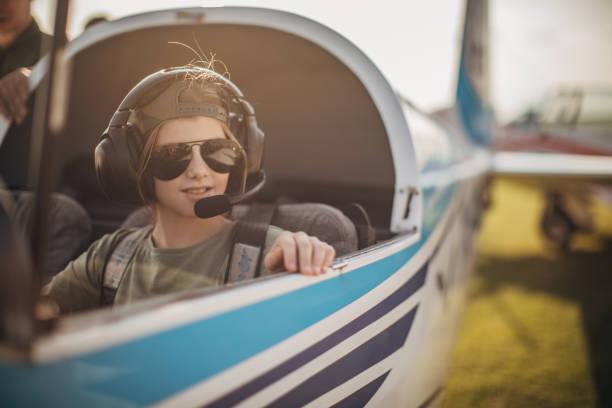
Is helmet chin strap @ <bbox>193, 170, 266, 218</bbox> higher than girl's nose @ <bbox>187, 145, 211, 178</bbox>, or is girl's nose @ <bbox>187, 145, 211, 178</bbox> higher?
girl's nose @ <bbox>187, 145, 211, 178</bbox>

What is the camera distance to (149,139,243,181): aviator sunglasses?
37.5 inches

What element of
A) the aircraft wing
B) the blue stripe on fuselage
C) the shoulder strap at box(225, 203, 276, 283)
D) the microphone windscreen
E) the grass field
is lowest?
the grass field

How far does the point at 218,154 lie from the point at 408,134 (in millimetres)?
696

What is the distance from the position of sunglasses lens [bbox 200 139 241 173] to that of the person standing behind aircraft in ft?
1.34

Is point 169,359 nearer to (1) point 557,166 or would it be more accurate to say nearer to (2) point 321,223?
(2) point 321,223

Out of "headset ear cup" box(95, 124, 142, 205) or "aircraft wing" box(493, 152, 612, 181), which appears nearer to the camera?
"headset ear cup" box(95, 124, 142, 205)

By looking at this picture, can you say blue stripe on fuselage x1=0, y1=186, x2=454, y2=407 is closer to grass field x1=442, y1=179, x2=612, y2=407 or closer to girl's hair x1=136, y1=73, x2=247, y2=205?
girl's hair x1=136, y1=73, x2=247, y2=205

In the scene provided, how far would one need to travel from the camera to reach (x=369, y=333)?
3.35ft

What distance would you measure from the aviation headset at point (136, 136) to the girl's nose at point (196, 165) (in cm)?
9

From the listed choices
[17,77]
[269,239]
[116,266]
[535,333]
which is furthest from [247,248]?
[535,333]

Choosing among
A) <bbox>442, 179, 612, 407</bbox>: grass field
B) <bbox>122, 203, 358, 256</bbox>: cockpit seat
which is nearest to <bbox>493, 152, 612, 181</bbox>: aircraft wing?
<bbox>442, 179, 612, 407</bbox>: grass field

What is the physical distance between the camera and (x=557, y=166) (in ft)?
18.9

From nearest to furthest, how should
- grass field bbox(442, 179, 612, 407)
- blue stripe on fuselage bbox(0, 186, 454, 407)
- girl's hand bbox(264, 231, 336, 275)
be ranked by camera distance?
blue stripe on fuselage bbox(0, 186, 454, 407), girl's hand bbox(264, 231, 336, 275), grass field bbox(442, 179, 612, 407)

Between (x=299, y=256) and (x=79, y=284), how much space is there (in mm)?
662
